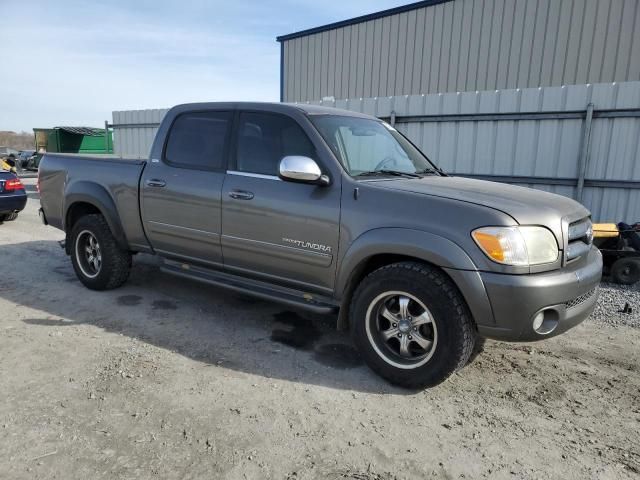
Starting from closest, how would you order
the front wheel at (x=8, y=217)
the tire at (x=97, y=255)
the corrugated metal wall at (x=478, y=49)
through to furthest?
the tire at (x=97, y=255), the front wheel at (x=8, y=217), the corrugated metal wall at (x=478, y=49)

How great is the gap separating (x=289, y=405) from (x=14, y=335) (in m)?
2.63

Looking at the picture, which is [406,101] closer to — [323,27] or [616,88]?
[616,88]

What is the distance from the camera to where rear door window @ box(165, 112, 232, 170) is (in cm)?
433

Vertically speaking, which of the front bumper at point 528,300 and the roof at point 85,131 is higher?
the roof at point 85,131

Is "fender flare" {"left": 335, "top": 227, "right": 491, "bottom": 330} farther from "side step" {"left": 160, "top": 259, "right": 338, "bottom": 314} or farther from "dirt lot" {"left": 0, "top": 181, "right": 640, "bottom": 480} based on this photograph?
"dirt lot" {"left": 0, "top": 181, "right": 640, "bottom": 480}

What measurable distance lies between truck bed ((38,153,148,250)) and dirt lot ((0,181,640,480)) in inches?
38.4

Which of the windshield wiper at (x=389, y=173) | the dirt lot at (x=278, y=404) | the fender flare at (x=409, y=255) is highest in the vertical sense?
the windshield wiper at (x=389, y=173)

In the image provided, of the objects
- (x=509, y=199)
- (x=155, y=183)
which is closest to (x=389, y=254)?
(x=509, y=199)

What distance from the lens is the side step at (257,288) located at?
3705 millimetres

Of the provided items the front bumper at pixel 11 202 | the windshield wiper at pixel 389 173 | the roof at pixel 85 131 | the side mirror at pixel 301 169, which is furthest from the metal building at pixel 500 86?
the roof at pixel 85 131

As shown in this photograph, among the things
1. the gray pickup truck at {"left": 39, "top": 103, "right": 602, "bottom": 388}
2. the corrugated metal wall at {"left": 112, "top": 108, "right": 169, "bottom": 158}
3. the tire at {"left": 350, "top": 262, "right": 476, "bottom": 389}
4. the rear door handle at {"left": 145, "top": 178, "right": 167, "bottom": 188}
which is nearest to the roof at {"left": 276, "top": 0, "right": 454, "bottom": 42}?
the corrugated metal wall at {"left": 112, "top": 108, "right": 169, "bottom": 158}

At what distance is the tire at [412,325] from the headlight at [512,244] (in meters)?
0.36

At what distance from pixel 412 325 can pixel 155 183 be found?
282cm

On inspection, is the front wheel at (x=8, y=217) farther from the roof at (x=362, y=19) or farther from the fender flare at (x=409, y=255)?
the roof at (x=362, y=19)
